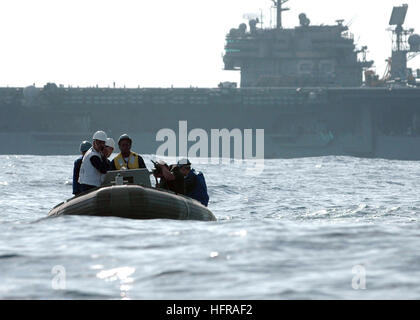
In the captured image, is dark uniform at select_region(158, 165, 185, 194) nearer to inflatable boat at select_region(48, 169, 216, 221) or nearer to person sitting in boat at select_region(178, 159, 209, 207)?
person sitting in boat at select_region(178, 159, 209, 207)

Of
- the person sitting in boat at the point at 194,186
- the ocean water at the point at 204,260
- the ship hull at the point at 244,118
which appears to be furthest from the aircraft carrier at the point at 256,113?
the ocean water at the point at 204,260

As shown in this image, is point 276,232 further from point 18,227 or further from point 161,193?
point 18,227

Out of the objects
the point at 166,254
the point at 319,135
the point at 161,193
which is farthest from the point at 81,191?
the point at 319,135

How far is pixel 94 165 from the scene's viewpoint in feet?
Answer: 47.7

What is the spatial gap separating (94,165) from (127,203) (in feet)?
3.95

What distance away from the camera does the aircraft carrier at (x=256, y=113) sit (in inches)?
3152

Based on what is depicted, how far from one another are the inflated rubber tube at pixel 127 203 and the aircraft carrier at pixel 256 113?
214 feet

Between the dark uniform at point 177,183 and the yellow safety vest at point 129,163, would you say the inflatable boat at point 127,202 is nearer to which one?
the yellow safety vest at point 129,163

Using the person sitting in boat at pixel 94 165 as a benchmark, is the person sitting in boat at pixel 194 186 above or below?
below

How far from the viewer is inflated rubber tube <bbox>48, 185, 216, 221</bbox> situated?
13.6 meters

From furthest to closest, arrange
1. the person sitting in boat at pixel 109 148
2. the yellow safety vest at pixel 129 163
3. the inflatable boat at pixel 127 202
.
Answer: the yellow safety vest at pixel 129 163 < the person sitting in boat at pixel 109 148 < the inflatable boat at pixel 127 202

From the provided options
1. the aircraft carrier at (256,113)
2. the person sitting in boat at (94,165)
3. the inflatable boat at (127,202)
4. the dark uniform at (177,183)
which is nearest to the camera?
the inflatable boat at (127,202)

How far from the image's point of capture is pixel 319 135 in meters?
85.8

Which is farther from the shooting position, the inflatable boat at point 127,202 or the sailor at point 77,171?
the sailor at point 77,171
